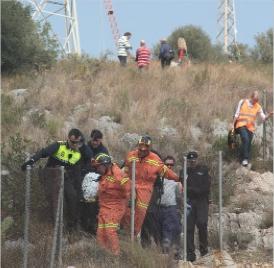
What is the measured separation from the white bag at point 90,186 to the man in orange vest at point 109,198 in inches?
5.1

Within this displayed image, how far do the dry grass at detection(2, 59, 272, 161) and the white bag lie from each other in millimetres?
5051

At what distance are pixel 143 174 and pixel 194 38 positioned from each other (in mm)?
41054

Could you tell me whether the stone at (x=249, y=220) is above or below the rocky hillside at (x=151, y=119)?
below

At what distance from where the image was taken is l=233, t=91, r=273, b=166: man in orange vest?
15000mm

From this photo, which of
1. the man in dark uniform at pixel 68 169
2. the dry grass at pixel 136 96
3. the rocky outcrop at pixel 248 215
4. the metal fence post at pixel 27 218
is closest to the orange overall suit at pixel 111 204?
the man in dark uniform at pixel 68 169

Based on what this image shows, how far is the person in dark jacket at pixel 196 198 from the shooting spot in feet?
35.9

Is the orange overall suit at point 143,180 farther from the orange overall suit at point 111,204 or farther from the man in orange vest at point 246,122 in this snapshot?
the man in orange vest at point 246,122

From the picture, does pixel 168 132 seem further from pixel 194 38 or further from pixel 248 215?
pixel 194 38

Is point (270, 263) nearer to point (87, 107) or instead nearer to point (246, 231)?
point (246, 231)

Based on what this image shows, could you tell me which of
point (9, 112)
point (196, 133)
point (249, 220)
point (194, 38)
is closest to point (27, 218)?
point (249, 220)

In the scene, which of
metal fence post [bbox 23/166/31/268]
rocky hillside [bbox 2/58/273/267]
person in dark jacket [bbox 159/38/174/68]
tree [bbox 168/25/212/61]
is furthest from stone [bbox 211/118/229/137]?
tree [bbox 168/25/212/61]

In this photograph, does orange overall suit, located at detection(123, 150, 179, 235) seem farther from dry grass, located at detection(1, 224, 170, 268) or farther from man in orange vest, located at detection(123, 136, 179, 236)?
dry grass, located at detection(1, 224, 170, 268)

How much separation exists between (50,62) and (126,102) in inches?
184

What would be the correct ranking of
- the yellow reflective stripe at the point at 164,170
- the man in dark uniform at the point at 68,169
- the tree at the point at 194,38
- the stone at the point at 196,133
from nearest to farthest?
1. the man in dark uniform at the point at 68,169
2. the yellow reflective stripe at the point at 164,170
3. the stone at the point at 196,133
4. the tree at the point at 194,38
